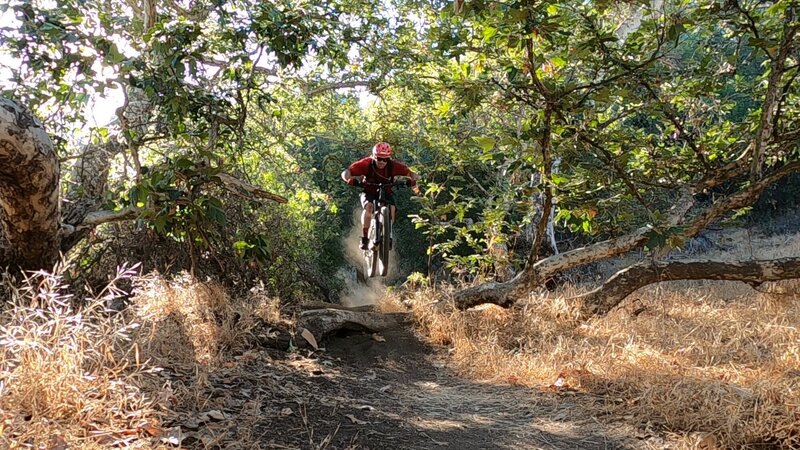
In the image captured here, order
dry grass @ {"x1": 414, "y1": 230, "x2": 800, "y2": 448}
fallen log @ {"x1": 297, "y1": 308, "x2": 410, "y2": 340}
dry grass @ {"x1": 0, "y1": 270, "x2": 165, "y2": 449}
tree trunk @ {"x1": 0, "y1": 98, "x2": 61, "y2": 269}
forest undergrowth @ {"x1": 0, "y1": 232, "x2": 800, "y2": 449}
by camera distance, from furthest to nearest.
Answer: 1. fallen log @ {"x1": 297, "y1": 308, "x2": 410, "y2": 340}
2. tree trunk @ {"x1": 0, "y1": 98, "x2": 61, "y2": 269}
3. dry grass @ {"x1": 414, "y1": 230, "x2": 800, "y2": 448}
4. forest undergrowth @ {"x1": 0, "y1": 232, "x2": 800, "y2": 449}
5. dry grass @ {"x1": 0, "y1": 270, "x2": 165, "y2": 449}

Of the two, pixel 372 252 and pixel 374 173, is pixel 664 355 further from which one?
pixel 374 173

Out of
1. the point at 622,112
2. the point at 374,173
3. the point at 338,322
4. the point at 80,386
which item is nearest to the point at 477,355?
the point at 338,322

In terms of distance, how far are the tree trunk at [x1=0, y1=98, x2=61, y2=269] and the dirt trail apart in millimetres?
1988

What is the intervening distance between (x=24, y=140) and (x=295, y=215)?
6.52 meters

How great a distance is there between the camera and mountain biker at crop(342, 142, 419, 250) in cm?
667

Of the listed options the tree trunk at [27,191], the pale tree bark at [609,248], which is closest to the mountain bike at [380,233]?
the pale tree bark at [609,248]

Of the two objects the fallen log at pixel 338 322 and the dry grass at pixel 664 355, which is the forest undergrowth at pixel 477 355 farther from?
the fallen log at pixel 338 322

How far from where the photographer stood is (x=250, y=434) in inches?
119

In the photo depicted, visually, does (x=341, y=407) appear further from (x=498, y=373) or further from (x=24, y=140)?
(x=24, y=140)

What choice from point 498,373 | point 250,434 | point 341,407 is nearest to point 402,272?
point 498,373

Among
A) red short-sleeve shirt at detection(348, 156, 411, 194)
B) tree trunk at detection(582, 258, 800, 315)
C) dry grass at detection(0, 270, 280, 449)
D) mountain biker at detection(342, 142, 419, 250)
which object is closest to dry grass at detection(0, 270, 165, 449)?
dry grass at detection(0, 270, 280, 449)

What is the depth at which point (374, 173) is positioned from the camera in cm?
687

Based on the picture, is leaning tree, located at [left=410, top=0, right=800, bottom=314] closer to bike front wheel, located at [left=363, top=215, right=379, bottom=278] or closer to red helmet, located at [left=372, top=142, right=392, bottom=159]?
red helmet, located at [left=372, top=142, right=392, bottom=159]

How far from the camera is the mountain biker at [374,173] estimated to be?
21.9ft
